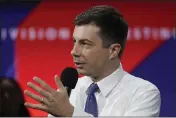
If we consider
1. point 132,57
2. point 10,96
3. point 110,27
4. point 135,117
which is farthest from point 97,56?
point 132,57

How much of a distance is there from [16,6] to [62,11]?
0.33m

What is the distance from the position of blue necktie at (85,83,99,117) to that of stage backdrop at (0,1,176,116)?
1.68 meters

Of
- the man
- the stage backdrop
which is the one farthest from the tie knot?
the stage backdrop

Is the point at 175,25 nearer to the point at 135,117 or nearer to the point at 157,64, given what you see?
the point at 157,64

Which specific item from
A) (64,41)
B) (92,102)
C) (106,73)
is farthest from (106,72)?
(64,41)

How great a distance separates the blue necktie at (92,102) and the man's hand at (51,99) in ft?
0.74

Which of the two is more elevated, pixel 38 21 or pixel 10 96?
pixel 38 21

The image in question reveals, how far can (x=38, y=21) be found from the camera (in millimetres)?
3213

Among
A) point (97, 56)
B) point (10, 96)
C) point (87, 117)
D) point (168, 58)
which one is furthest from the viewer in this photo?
point (168, 58)

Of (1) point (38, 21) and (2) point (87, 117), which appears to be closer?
(2) point (87, 117)

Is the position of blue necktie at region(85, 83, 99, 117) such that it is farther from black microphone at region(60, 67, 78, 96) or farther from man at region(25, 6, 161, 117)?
black microphone at region(60, 67, 78, 96)

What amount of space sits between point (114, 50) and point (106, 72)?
0.07 meters

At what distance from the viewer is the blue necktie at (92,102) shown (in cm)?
141

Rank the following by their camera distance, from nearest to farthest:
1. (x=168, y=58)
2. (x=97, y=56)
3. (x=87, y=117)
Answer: (x=87, y=117)
(x=97, y=56)
(x=168, y=58)
